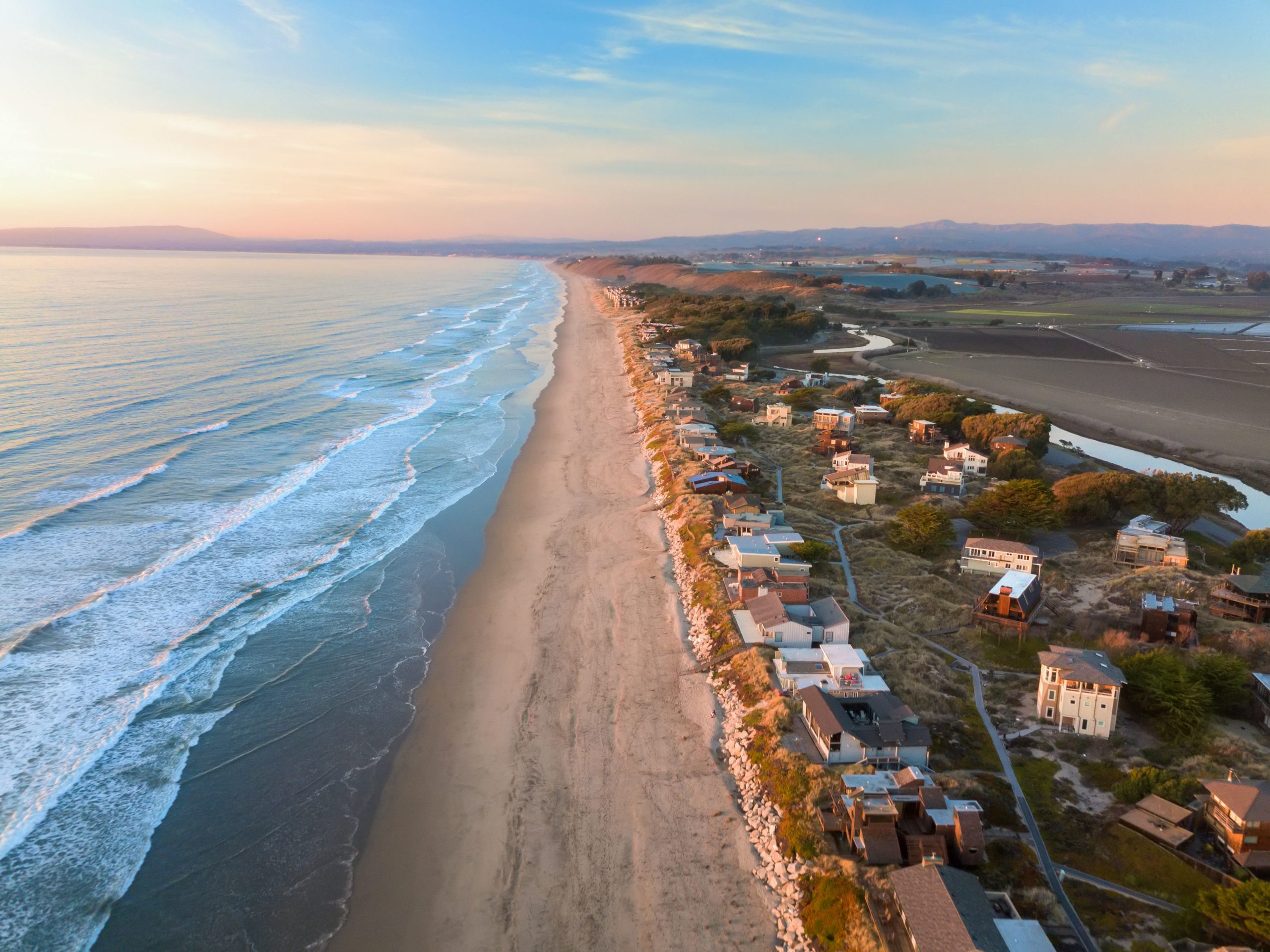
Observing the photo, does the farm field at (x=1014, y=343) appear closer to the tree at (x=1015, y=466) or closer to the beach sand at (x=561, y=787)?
the tree at (x=1015, y=466)

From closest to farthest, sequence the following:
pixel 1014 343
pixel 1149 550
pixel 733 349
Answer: pixel 1149 550
pixel 733 349
pixel 1014 343

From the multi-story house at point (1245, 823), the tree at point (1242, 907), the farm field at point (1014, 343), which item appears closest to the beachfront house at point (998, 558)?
the multi-story house at point (1245, 823)

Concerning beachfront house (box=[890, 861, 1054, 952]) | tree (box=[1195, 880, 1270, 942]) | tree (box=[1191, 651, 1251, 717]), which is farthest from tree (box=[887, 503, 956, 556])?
beachfront house (box=[890, 861, 1054, 952])

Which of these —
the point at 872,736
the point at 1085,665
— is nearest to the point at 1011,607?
the point at 1085,665

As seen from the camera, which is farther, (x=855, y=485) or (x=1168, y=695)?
(x=855, y=485)

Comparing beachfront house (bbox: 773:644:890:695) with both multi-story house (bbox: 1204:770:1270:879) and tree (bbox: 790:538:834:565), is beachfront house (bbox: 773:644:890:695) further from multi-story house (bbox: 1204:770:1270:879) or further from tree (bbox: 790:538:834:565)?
multi-story house (bbox: 1204:770:1270:879)

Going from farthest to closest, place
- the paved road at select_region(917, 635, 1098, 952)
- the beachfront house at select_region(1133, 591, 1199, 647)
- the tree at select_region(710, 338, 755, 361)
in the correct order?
the tree at select_region(710, 338, 755, 361) → the beachfront house at select_region(1133, 591, 1199, 647) → the paved road at select_region(917, 635, 1098, 952)

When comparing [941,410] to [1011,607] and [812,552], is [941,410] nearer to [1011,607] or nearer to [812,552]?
[812,552]
